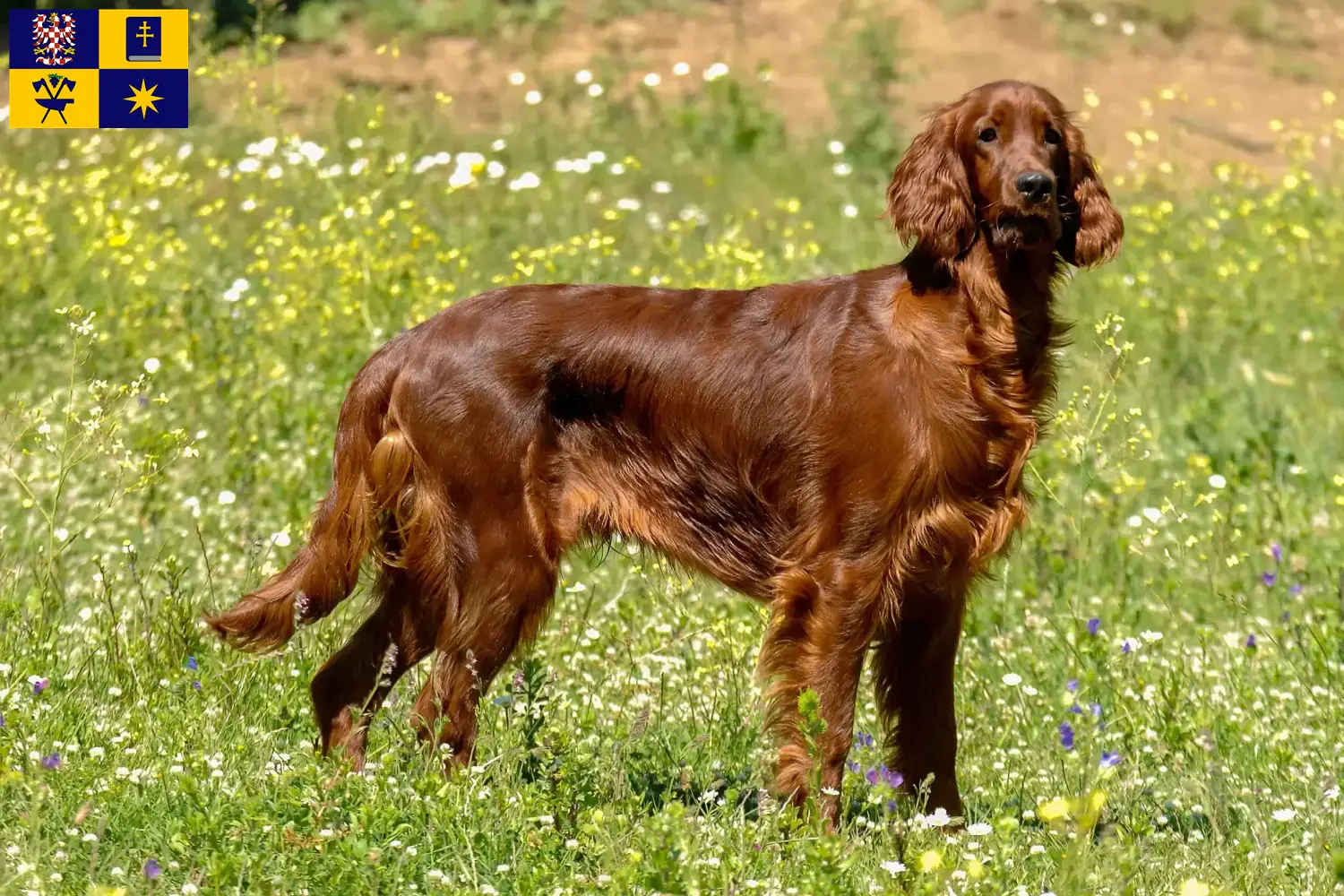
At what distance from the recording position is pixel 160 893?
273 cm

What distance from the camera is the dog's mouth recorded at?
11.8 feet

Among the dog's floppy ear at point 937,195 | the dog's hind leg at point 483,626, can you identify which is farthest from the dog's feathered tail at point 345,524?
the dog's floppy ear at point 937,195

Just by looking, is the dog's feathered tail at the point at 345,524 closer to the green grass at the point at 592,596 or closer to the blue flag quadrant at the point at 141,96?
the green grass at the point at 592,596

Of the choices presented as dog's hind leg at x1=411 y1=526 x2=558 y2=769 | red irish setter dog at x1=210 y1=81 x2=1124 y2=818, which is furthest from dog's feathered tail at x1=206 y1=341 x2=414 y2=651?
dog's hind leg at x1=411 y1=526 x2=558 y2=769

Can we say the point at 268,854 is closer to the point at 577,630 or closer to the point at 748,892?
the point at 748,892

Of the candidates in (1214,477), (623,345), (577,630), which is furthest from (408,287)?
(1214,477)

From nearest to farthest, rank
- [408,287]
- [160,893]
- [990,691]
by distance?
[160,893] < [990,691] < [408,287]

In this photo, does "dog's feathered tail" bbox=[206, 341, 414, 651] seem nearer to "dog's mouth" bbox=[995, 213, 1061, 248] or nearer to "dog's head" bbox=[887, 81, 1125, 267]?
"dog's head" bbox=[887, 81, 1125, 267]

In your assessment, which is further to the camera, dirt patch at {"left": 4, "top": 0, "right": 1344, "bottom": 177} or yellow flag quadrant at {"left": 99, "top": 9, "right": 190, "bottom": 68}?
dirt patch at {"left": 4, "top": 0, "right": 1344, "bottom": 177}

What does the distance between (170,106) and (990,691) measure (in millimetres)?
5791

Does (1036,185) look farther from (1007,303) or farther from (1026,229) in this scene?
(1007,303)

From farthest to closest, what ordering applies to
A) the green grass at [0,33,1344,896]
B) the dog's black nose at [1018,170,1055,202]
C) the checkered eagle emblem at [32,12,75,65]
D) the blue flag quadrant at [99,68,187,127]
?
1. the blue flag quadrant at [99,68,187,127]
2. the checkered eagle emblem at [32,12,75,65]
3. the dog's black nose at [1018,170,1055,202]
4. the green grass at [0,33,1344,896]

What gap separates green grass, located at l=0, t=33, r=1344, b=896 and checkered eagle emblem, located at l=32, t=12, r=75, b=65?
0.49 metres

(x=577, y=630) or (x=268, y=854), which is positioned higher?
(x=268, y=854)
